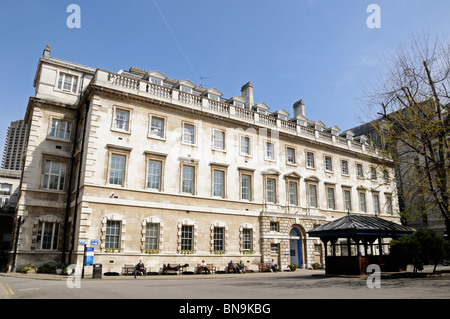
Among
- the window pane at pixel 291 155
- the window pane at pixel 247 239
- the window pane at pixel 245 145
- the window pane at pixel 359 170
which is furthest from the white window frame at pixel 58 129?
the window pane at pixel 359 170

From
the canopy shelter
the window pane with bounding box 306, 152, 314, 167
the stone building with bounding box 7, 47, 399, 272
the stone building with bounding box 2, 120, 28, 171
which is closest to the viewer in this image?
the canopy shelter

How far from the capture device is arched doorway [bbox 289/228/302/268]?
31859 millimetres

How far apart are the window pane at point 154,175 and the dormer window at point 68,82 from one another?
384 inches

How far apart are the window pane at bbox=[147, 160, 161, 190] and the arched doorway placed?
1389 cm

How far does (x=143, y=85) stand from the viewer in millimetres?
25906

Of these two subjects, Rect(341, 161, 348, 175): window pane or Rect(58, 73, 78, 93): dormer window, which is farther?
Rect(341, 161, 348, 175): window pane

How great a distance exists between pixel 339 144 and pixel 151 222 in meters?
23.8

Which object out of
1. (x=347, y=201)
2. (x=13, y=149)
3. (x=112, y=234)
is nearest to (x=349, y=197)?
(x=347, y=201)

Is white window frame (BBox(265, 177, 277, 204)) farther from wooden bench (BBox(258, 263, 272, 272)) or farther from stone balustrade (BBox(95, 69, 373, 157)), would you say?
wooden bench (BBox(258, 263, 272, 272))

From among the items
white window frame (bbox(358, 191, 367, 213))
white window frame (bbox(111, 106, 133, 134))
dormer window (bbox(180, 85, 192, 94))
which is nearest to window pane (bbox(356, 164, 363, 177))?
white window frame (bbox(358, 191, 367, 213))

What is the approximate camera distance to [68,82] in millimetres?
28141

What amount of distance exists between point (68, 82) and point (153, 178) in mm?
11381

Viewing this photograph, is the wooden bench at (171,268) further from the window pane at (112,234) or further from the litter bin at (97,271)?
the litter bin at (97,271)

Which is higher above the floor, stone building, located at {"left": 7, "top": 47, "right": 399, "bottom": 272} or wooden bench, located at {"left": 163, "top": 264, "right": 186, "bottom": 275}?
stone building, located at {"left": 7, "top": 47, "right": 399, "bottom": 272}
